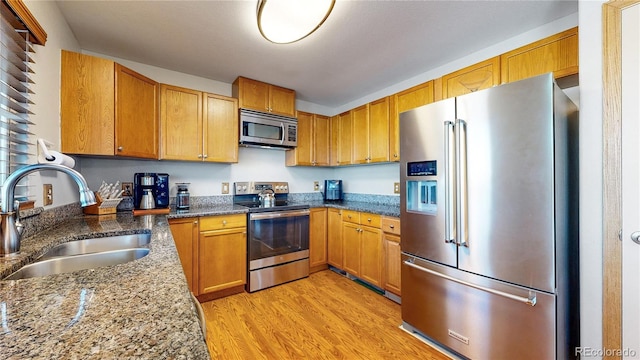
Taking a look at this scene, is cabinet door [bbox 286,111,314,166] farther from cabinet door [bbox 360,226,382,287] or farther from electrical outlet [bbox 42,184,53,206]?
electrical outlet [bbox 42,184,53,206]

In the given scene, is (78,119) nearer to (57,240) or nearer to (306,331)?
(57,240)

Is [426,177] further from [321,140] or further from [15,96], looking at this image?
[15,96]

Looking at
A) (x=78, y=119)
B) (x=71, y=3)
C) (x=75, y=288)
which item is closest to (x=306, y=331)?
(x=75, y=288)

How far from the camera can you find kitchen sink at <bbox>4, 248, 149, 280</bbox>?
0.96m

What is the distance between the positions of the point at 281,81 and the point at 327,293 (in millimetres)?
2379

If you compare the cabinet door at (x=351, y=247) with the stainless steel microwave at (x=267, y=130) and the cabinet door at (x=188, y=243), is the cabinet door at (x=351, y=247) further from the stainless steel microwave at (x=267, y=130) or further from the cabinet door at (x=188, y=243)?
the cabinet door at (x=188, y=243)

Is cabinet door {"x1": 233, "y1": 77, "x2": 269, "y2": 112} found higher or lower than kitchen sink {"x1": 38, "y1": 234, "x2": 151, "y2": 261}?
higher

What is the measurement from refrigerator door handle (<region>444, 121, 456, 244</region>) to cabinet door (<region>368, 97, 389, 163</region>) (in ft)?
3.63

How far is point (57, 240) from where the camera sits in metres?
1.21

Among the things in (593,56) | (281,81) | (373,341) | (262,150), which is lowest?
(373,341)

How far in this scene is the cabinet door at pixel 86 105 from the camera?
5.79 feet

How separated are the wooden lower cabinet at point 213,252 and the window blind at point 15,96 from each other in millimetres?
1041

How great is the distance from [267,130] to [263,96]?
15.5 inches

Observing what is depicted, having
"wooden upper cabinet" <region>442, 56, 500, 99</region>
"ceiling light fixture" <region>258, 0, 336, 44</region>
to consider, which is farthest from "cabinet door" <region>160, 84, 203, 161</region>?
"wooden upper cabinet" <region>442, 56, 500, 99</region>
